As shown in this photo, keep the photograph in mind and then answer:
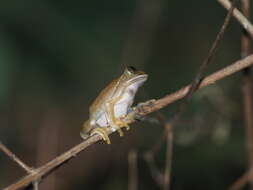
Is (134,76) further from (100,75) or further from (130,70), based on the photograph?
(100,75)

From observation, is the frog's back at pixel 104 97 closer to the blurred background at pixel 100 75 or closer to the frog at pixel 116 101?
the frog at pixel 116 101

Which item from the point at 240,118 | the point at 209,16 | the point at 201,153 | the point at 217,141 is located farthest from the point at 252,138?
the point at 209,16

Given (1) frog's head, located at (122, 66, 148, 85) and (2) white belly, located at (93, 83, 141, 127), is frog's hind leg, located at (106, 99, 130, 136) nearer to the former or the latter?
(2) white belly, located at (93, 83, 141, 127)

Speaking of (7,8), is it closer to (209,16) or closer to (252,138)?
(209,16)

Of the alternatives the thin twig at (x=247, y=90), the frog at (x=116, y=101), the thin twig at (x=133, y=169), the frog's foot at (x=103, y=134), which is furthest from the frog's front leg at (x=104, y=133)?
the thin twig at (x=247, y=90)

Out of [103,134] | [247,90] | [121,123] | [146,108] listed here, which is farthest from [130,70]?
[247,90]
